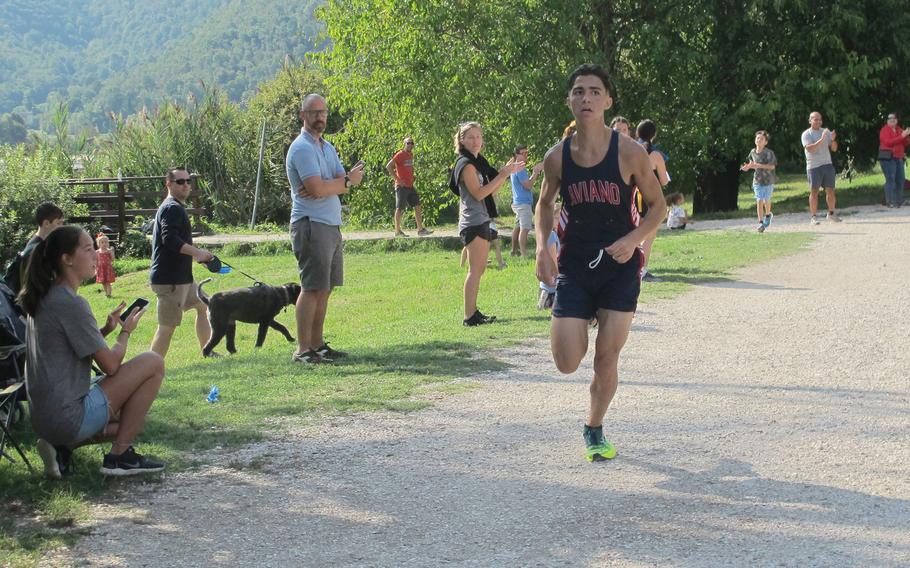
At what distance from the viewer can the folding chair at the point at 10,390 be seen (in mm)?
6117

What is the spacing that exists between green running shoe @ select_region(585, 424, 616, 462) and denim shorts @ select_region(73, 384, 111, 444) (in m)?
2.45

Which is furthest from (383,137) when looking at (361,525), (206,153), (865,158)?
(361,525)

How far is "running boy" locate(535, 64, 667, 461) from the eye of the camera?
19.7ft

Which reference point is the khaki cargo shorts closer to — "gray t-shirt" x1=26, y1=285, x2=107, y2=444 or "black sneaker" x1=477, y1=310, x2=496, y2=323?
"black sneaker" x1=477, y1=310, x2=496, y2=323

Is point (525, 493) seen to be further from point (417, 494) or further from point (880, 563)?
point (880, 563)

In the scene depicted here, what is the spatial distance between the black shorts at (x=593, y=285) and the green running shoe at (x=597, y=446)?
628 mm

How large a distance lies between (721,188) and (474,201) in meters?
17.1

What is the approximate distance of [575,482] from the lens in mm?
5879

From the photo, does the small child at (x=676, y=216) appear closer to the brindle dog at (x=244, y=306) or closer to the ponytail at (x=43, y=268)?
the brindle dog at (x=244, y=306)

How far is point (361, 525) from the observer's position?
5.35m

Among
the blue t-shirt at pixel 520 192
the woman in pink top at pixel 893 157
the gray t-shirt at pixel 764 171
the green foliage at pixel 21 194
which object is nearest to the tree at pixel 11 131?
the green foliage at pixel 21 194

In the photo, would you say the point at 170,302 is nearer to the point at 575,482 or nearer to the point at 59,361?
the point at 59,361

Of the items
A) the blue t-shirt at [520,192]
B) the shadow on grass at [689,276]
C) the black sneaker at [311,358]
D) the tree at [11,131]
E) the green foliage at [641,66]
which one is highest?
the tree at [11,131]

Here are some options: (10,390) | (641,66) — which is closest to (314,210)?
(10,390)
